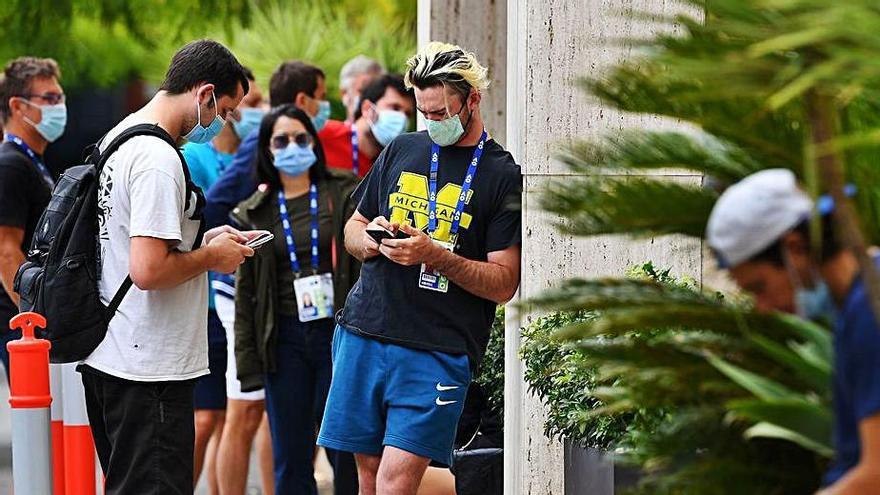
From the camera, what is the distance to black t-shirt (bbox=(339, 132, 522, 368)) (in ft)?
19.0

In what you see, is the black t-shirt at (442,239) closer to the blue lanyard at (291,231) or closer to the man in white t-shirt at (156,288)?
the man in white t-shirt at (156,288)

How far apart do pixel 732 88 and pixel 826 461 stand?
2.93 feet

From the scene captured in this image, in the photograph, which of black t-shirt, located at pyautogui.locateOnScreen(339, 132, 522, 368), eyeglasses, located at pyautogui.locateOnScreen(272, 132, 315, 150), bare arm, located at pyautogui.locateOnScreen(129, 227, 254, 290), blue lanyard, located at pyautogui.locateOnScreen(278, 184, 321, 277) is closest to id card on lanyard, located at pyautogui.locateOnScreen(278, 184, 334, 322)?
blue lanyard, located at pyautogui.locateOnScreen(278, 184, 321, 277)

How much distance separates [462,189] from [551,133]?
0.98 metres

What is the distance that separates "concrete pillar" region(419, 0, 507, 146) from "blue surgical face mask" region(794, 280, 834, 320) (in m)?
6.18

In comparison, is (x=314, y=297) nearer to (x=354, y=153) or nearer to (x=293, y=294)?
(x=293, y=294)

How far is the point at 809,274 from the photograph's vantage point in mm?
3080

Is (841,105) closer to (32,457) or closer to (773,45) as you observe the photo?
(773,45)

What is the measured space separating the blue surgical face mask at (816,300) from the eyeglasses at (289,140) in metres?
4.60

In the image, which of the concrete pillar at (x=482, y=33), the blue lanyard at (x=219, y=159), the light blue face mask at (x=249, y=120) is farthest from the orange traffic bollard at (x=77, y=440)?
the concrete pillar at (x=482, y=33)

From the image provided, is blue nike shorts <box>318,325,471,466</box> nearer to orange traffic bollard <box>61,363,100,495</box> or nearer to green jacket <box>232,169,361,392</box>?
orange traffic bollard <box>61,363,100,495</box>

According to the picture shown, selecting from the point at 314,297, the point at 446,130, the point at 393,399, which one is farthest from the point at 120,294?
the point at 314,297

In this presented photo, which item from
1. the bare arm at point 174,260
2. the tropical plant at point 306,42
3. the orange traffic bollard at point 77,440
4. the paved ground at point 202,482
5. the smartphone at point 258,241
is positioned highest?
the tropical plant at point 306,42

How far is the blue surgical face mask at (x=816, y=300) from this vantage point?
3.05 metres
